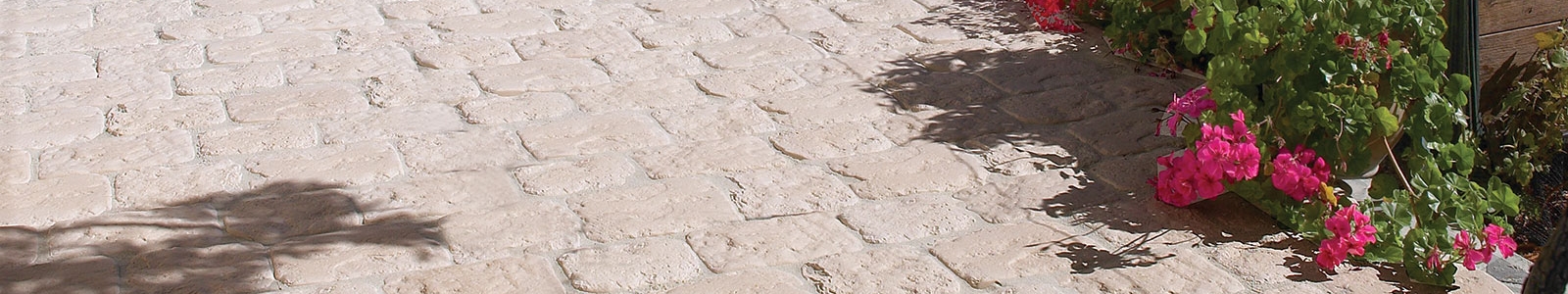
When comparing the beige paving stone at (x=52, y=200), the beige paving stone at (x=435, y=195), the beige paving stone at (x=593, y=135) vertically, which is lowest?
the beige paving stone at (x=593, y=135)

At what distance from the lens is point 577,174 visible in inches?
161

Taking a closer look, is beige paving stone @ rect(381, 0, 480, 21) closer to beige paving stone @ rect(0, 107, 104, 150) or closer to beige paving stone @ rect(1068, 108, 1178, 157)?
beige paving stone @ rect(0, 107, 104, 150)

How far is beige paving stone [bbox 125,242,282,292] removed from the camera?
3305 millimetres

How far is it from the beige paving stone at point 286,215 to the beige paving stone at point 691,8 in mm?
2111

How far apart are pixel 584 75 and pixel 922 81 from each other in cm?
116

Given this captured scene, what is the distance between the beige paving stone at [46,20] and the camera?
18.0ft

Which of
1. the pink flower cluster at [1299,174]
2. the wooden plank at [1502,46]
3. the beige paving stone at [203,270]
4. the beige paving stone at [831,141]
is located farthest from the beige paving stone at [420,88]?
the wooden plank at [1502,46]

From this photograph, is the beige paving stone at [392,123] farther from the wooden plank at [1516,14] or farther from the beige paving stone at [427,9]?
the wooden plank at [1516,14]

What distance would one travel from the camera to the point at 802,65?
517 centimetres

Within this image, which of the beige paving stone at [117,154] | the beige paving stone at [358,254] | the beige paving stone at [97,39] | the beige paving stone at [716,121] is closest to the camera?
the beige paving stone at [358,254]

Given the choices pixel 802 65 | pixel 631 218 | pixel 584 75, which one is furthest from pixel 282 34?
pixel 631 218

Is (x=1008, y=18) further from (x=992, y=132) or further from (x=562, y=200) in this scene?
(x=562, y=200)

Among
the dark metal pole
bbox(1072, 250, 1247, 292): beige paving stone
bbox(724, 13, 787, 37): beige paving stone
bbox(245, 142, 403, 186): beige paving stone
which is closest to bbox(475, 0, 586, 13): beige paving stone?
bbox(724, 13, 787, 37): beige paving stone

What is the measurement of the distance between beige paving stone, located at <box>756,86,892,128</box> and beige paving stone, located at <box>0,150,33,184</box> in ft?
7.03
